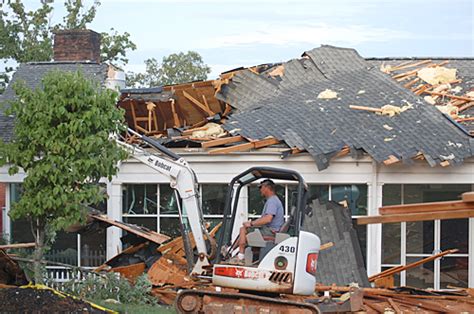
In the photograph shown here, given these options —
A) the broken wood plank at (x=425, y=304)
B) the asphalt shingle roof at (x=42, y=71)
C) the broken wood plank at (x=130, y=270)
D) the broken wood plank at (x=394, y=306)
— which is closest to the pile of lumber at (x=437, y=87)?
the asphalt shingle roof at (x=42, y=71)

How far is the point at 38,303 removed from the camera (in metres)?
14.9

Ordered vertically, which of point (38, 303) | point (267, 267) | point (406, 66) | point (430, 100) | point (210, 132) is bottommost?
point (38, 303)

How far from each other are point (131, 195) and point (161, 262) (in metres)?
3.79

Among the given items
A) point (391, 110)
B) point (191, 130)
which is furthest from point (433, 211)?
point (191, 130)

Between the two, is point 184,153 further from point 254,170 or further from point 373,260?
point 254,170

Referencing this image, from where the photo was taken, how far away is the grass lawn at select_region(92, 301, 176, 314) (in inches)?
670

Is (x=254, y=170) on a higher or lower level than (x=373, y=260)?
higher

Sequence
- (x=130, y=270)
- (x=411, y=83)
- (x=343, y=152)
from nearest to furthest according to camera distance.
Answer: (x=130, y=270) → (x=343, y=152) → (x=411, y=83)

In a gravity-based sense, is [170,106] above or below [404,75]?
below

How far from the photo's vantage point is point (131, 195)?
22969 mm

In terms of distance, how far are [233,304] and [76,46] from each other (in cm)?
1657

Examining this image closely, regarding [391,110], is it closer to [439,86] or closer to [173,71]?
[439,86]

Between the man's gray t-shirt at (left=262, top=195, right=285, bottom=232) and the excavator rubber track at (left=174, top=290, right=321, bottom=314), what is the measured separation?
3.76 feet

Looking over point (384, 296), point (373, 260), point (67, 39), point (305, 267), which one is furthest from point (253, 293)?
point (67, 39)
